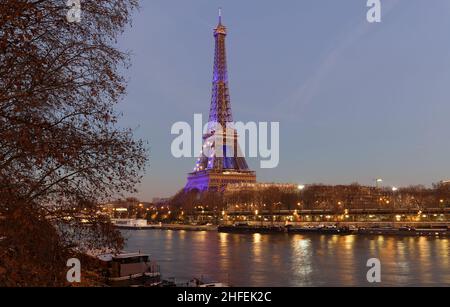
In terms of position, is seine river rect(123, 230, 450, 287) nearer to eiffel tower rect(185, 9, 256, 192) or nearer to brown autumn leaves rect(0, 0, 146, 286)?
brown autumn leaves rect(0, 0, 146, 286)

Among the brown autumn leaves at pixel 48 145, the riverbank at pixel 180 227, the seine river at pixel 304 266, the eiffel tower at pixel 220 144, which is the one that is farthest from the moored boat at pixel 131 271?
Result: the eiffel tower at pixel 220 144

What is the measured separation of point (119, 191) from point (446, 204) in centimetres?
8433

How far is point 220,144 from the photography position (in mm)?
119438

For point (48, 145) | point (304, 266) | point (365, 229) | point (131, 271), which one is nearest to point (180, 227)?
point (365, 229)

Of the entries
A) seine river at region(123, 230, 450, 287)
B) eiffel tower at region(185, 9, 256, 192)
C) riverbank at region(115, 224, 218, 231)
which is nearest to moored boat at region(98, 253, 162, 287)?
seine river at region(123, 230, 450, 287)

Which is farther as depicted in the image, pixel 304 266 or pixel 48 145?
pixel 304 266

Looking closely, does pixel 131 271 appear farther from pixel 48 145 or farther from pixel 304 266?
pixel 48 145

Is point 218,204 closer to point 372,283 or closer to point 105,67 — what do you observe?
point 372,283

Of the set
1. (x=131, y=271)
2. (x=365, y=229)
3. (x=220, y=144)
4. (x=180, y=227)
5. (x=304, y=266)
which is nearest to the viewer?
(x=131, y=271)

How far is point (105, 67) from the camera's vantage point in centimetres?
634

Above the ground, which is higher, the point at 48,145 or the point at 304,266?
the point at 48,145

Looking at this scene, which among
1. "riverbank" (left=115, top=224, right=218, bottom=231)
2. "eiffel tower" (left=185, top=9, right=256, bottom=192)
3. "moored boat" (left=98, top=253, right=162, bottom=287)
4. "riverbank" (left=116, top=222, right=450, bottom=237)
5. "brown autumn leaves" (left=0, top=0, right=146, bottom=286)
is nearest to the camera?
"brown autumn leaves" (left=0, top=0, right=146, bottom=286)

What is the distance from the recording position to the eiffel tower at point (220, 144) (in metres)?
114

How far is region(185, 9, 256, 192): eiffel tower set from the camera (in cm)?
11412
